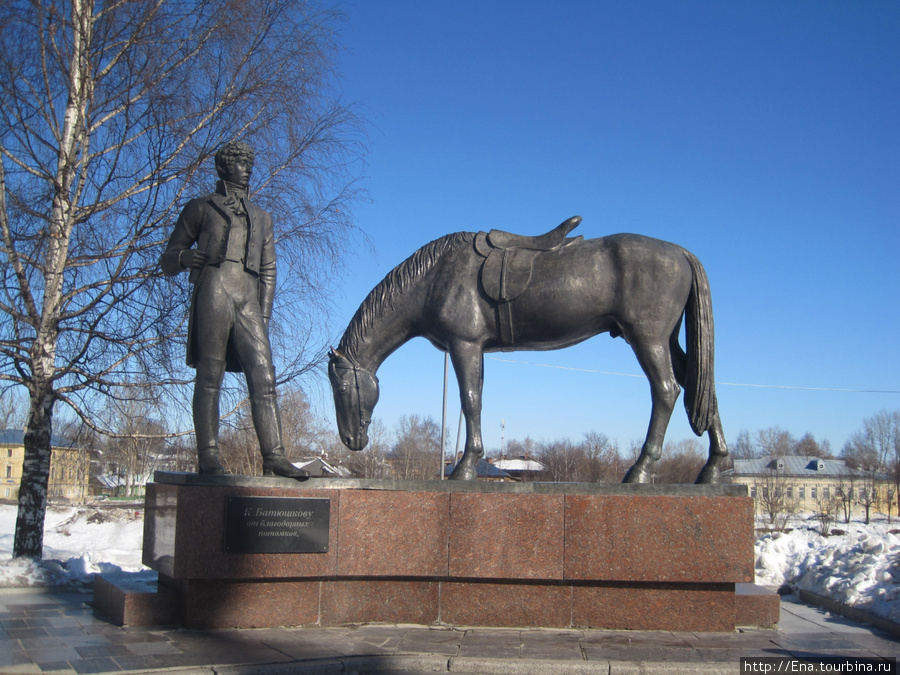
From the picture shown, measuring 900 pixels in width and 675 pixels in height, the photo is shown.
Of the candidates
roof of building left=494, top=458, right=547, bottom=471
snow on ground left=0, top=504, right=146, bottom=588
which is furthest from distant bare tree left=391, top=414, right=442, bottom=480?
snow on ground left=0, top=504, right=146, bottom=588

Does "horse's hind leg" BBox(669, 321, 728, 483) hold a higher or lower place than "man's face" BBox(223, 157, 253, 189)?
lower

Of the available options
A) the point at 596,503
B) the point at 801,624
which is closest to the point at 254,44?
the point at 596,503

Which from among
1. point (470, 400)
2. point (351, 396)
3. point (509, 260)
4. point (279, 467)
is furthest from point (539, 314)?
point (279, 467)

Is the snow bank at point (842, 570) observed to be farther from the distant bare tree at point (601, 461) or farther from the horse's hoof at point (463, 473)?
the distant bare tree at point (601, 461)

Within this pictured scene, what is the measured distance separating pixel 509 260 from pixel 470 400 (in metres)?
1.29

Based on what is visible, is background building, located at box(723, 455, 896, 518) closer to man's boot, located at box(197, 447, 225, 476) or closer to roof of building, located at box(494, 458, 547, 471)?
roof of building, located at box(494, 458, 547, 471)

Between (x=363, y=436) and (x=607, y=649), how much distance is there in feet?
9.07

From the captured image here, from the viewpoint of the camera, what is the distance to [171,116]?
32.0 ft

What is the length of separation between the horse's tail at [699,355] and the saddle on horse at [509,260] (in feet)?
3.73

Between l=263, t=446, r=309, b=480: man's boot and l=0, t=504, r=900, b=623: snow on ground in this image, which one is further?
l=0, t=504, r=900, b=623: snow on ground

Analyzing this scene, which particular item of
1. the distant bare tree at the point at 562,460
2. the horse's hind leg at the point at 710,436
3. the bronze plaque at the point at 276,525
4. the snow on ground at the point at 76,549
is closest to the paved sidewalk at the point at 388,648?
the bronze plaque at the point at 276,525

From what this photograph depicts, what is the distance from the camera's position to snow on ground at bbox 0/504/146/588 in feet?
24.7

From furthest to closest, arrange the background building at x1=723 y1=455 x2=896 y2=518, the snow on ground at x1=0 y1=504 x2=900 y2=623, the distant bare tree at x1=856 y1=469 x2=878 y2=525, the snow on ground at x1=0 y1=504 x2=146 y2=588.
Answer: the background building at x1=723 y1=455 x2=896 y2=518
the distant bare tree at x1=856 y1=469 x2=878 y2=525
the snow on ground at x1=0 y1=504 x2=146 y2=588
the snow on ground at x1=0 y1=504 x2=900 y2=623

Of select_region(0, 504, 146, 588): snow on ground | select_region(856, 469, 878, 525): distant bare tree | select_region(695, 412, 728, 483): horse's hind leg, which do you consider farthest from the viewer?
select_region(856, 469, 878, 525): distant bare tree
